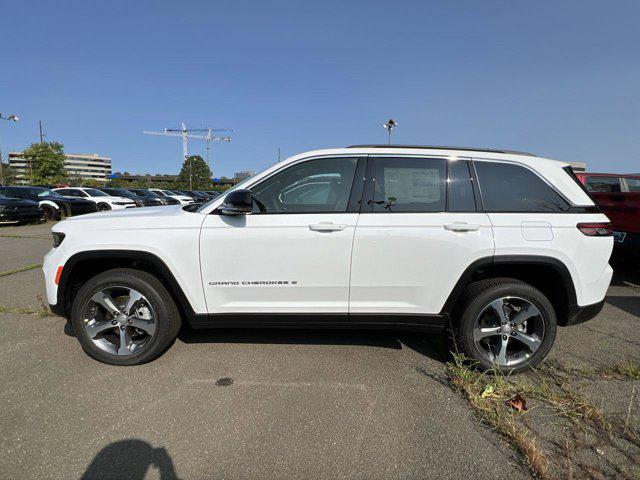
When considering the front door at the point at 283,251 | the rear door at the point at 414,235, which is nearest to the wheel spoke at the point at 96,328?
the front door at the point at 283,251

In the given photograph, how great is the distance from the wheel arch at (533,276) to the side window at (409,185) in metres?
0.57

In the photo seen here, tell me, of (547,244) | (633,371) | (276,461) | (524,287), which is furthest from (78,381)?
(633,371)

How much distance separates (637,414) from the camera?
2.30 metres

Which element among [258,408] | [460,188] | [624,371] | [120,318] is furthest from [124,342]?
[624,371]

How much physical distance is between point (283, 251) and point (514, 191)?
1.96 m

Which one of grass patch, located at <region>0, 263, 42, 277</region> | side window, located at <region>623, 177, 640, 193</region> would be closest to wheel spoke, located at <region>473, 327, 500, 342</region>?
side window, located at <region>623, 177, 640, 193</region>

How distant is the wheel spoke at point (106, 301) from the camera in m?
2.82

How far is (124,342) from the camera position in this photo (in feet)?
9.45

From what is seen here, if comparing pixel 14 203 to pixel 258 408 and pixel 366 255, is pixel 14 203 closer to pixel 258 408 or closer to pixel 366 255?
pixel 258 408

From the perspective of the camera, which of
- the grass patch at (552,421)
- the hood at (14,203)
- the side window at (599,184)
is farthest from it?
the hood at (14,203)

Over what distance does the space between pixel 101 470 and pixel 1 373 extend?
1650 mm

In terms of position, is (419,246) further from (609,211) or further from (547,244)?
(609,211)

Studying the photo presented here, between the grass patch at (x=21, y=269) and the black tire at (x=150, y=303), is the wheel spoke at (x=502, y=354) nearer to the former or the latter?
the black tire at (x=150, y=303)

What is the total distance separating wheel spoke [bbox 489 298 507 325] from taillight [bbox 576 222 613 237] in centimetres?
83
